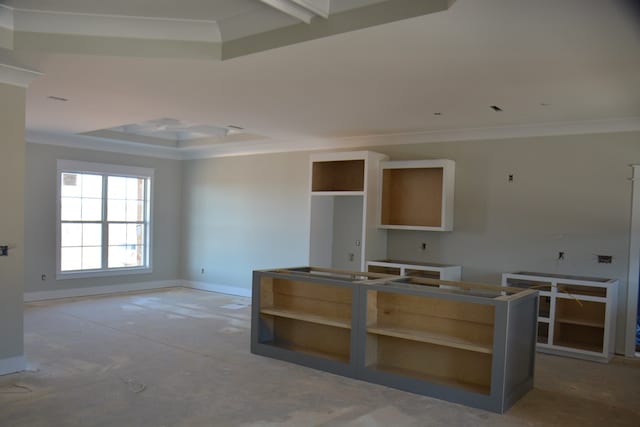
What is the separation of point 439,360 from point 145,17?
3601 millimetres

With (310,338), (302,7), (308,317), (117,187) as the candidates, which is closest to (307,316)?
(308,317)

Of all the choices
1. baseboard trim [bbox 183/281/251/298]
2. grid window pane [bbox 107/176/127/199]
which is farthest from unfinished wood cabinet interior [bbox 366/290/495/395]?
grid window pane [bbox 107/176/127/199]

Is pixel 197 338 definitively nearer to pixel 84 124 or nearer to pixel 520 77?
pixel 84 124

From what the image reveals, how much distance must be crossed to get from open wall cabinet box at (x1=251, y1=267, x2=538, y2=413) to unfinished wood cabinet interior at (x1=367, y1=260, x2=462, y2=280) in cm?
126

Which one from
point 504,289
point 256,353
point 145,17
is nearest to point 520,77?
point 504,289

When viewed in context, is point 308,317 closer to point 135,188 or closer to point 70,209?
point 70,209

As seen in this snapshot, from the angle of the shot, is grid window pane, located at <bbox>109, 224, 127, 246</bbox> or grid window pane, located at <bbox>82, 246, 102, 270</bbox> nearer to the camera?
grid window pane, located at <bbox>82, 246, 102, 270</bbox>

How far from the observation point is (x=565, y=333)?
5.72 meters

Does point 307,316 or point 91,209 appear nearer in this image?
point 307,316

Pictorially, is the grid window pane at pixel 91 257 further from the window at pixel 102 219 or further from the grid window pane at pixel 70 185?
the grid window pane at pixel 70 185

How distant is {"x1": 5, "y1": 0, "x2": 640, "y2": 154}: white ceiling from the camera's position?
2.97 meters

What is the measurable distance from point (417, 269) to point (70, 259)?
5636 millimetres

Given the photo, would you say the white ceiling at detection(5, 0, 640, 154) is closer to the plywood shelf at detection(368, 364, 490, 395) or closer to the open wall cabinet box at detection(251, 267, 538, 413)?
the open wall cabinet box at detection(251, 267, 538, 413)

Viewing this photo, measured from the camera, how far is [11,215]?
430 centimetres
